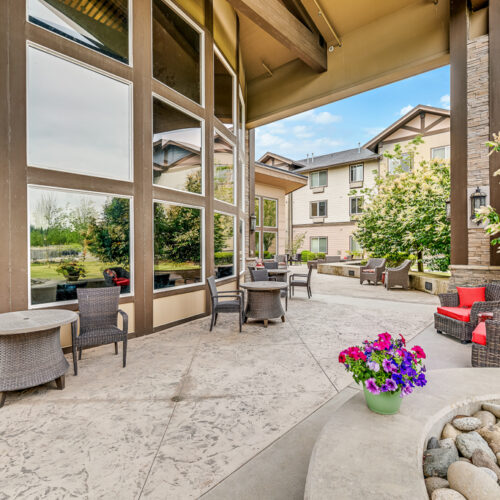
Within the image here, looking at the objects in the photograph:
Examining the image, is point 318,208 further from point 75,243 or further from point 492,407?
point 492,407

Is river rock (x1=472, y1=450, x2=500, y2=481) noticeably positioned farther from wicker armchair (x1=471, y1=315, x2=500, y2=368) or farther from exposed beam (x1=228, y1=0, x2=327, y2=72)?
exposed beam (x1=228, y1=0, x2=327, y2=72)

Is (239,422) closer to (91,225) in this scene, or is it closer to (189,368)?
(189,368)

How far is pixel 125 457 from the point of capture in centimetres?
205

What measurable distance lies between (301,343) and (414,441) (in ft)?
9.38

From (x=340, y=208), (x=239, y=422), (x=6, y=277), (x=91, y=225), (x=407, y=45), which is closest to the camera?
(x=239, y=422)

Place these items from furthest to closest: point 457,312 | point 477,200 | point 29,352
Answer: point 477,200, point 457,312, point 29,352

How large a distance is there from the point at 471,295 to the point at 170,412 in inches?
183

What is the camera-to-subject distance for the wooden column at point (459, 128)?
6.12 m

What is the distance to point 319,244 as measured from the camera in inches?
854

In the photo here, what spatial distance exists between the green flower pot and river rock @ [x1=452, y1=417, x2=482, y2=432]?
1.43 ft

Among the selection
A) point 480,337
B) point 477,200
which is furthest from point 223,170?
point 480,337

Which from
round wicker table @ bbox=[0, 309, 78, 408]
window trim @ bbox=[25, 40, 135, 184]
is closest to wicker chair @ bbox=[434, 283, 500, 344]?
round wicker table @ bbox=[0, 309, 78, 408]

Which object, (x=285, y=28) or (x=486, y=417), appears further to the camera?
(x=285, y=28)

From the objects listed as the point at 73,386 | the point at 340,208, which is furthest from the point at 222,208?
the point at 340,208
